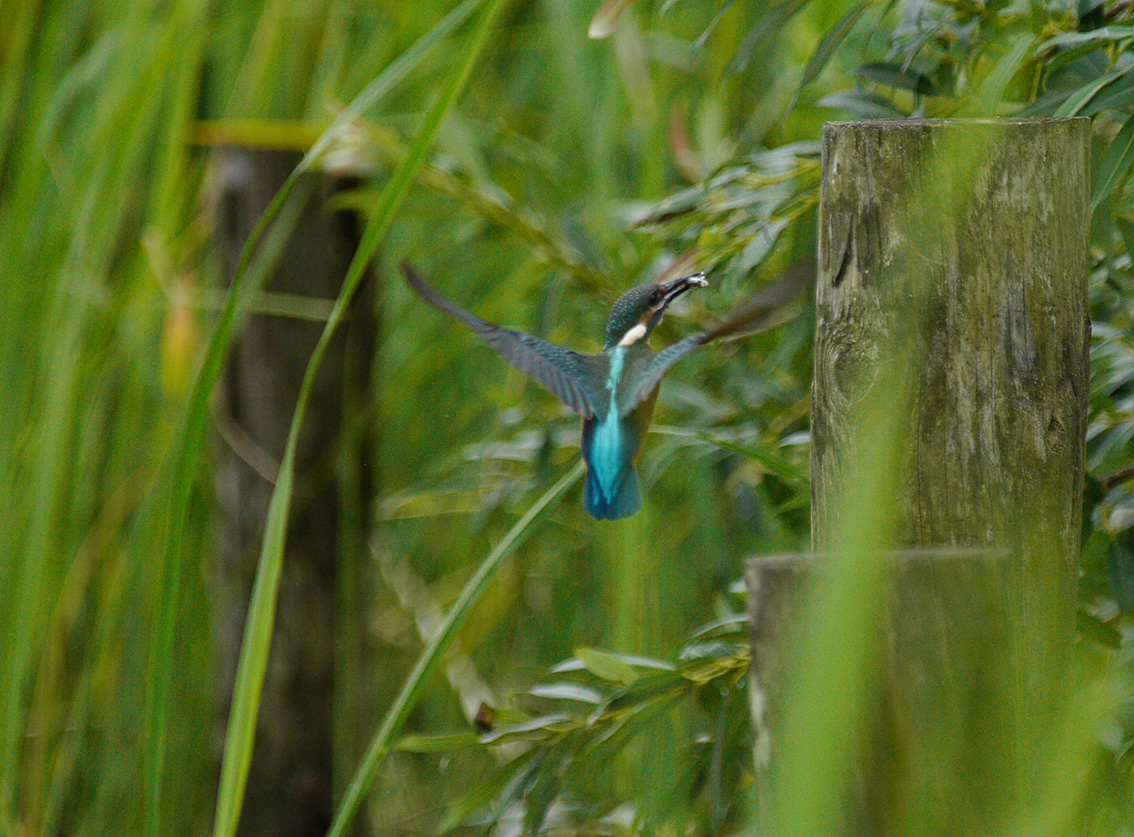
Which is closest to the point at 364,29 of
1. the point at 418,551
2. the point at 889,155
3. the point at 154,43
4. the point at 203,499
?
the point at 154,43

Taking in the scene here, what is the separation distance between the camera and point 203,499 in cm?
141

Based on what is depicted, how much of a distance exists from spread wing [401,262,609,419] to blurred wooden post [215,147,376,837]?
0.63 metres

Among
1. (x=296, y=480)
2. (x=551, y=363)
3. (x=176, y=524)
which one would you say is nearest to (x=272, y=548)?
(x=176, y=524)

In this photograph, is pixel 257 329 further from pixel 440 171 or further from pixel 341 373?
pixel 440 171

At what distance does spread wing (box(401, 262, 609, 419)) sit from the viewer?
0.71m

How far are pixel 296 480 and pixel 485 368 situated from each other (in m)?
0.36

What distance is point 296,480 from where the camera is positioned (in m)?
1.37

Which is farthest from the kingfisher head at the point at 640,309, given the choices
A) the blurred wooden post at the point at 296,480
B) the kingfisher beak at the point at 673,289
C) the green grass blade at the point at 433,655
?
the blurred wooden post at the point at 296,480

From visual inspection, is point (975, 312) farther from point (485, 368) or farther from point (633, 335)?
point (485, 368)

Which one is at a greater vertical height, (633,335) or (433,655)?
(633,335)

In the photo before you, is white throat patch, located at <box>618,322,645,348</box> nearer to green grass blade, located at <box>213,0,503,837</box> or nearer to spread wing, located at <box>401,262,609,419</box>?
spread wing, located at <box>401,262,609,419</box>

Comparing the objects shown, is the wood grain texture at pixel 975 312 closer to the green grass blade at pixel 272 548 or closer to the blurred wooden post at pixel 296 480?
the green grass blade at pixel 272 548

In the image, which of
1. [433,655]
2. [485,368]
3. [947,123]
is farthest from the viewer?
[485,368]

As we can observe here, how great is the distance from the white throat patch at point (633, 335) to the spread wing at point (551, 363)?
0.06 ft
